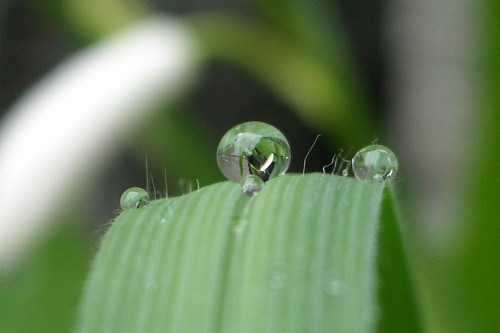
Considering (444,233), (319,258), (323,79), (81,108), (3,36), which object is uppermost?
(3,36)

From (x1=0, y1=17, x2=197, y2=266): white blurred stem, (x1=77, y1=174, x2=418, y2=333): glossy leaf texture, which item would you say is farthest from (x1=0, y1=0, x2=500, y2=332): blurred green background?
(x1=77, y1=174, x2=418, y2=333): glossy leaf texture

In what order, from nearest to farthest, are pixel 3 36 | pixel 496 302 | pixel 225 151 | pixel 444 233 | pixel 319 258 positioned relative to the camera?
pixel 319 258
pixel 225 151
pixel 496 302
pixel 444 233
pixel 3 36

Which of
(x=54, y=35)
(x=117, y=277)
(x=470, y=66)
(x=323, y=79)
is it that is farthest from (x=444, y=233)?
(x=54, y=35)

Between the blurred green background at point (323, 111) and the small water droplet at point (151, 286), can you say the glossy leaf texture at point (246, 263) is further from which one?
the blurred green background at point (323, 111)

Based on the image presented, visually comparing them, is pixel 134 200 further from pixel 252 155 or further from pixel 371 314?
pixel 371 314

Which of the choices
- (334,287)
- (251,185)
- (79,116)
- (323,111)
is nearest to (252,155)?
(251,185)

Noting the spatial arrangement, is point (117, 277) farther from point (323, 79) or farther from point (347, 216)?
point (323, 79)

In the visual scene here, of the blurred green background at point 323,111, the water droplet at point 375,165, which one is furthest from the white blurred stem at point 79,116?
the water droplet at point 375,165
